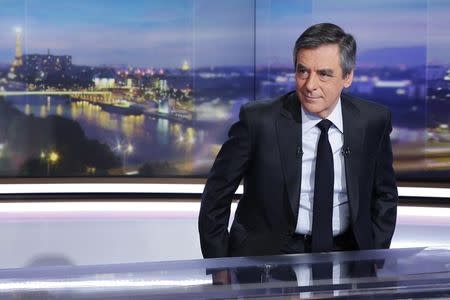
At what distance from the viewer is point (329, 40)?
186 cm

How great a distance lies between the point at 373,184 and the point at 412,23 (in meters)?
4.15

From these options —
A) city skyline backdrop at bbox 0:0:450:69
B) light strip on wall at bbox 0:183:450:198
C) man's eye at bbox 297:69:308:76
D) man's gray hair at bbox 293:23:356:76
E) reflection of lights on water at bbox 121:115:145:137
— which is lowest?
light strip on wall at bbox 0:183:450:198

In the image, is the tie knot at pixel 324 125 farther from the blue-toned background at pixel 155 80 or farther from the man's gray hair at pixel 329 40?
the blue-toned background at pixel 155 80

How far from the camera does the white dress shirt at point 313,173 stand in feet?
6.55

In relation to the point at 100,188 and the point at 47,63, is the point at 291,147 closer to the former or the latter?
the point at 100,188

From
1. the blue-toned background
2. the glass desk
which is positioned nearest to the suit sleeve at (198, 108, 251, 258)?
the glass desk

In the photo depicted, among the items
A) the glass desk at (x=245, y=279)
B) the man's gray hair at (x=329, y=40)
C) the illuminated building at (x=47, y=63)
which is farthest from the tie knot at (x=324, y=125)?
the illuminated building at (x=47, y=63)

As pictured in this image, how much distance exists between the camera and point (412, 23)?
5.99 meters

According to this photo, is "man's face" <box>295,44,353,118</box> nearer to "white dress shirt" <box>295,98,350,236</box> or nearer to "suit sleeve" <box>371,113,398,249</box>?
"white dress shirt" <box>295,98,350,236</box>

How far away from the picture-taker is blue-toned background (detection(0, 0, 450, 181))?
613cm

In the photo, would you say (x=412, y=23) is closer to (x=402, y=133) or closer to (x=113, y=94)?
(x=402, y=133)

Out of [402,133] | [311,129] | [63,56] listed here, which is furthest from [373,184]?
[63,56]

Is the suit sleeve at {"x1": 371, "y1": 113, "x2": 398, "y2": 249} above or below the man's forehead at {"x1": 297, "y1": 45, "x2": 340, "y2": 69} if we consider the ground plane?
below

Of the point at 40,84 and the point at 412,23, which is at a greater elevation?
the point at 412,23
